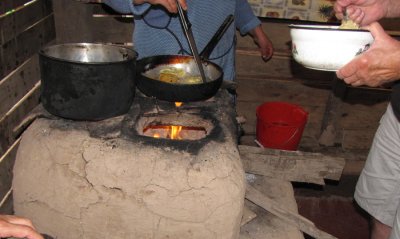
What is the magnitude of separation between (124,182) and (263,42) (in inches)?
114

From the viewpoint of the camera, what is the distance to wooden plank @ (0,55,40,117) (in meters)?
3.00

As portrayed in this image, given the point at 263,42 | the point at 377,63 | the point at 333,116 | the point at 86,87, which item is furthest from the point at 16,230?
the point at 333,116

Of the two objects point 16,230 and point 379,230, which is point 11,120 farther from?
point 379,230

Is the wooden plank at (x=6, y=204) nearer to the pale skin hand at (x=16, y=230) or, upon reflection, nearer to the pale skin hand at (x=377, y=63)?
the pale skin hand at (x=16, y=230)

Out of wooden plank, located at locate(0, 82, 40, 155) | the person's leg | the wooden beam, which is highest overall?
wooden plank, located at locate(0, 82, 40, 155)

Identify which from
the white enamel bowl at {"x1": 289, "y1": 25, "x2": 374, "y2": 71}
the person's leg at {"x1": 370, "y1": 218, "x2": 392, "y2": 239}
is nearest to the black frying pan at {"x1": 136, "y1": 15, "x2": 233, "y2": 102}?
the white enamel bowl at {"x1": 289, "y1": 25, "x2": 374, "y2": 71}

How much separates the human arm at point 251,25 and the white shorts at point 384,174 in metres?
1.70

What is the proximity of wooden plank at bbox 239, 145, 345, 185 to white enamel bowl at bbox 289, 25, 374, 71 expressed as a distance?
1.23m

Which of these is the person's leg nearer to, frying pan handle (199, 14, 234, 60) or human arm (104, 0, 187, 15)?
frying pan handle (199, 14, 234, 60)

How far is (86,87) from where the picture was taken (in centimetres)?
216

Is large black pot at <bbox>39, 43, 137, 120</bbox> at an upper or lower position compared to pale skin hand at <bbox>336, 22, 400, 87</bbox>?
lower

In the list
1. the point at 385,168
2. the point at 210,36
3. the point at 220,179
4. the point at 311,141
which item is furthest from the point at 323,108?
the point at 220,179

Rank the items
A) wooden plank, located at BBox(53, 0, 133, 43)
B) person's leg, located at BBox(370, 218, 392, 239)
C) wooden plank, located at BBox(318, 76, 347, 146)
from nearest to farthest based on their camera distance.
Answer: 1. person's leg, located at BBox(370, 218, 392, 239)
2. wooden plank, located at BBox(53, 0, 133, 43)
3. wooden plank, located at BBox(318, 76, 347, 146)

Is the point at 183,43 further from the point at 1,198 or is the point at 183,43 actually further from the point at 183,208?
the point at 1,198
